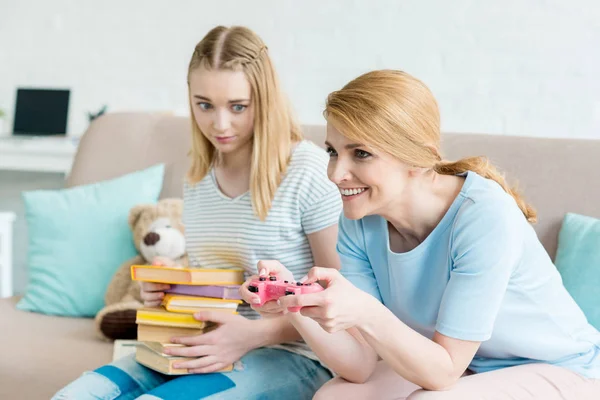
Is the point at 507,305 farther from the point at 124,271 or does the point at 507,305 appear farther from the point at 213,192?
the point at 124,271

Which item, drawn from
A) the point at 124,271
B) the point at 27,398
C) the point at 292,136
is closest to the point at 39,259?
the point at 124,271

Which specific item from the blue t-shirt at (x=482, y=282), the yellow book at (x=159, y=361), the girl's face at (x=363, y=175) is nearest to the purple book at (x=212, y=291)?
the yellow book at (x=159, y=361)

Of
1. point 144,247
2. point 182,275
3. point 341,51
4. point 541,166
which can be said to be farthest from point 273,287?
point 341,51

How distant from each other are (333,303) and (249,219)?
548 mm

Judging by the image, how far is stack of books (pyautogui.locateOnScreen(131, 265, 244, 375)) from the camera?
4.46 ft

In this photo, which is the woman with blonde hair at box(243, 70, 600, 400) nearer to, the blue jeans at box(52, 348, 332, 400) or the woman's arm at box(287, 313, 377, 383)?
the woman's arm at box(287, 313, 377, 383)

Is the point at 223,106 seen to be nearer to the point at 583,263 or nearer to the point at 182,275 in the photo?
the point at 182,275

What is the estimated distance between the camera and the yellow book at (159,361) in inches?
52.7

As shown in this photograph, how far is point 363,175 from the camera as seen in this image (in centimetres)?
113

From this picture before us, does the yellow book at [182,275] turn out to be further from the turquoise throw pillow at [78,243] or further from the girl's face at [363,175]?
the turquoise throw pillow at [78,243]

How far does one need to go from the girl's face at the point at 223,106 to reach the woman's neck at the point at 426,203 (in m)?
0.41

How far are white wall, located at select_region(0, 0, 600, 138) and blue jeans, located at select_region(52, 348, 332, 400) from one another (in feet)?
5.18

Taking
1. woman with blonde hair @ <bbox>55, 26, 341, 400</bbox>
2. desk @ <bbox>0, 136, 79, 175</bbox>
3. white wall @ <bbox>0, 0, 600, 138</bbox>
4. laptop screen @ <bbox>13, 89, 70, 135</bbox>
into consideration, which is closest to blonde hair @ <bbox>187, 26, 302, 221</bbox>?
woman with blonde hair @ <bbox>55, 26, 341, 400</bbox>

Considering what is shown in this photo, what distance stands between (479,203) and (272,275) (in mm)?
331
